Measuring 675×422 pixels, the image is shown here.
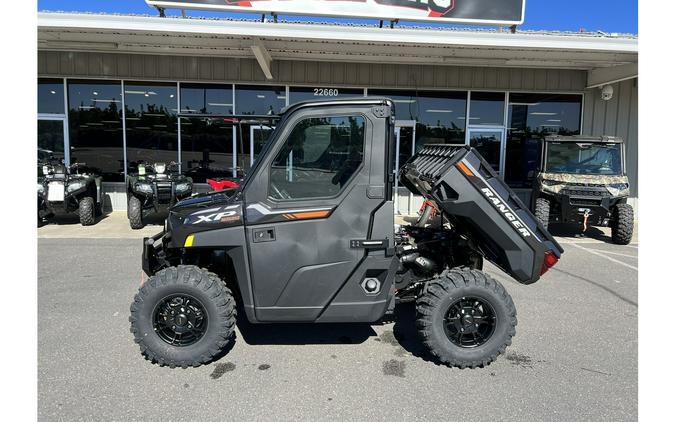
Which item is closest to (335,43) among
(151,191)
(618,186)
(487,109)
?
(487,109)

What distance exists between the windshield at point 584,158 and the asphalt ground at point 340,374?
16.3ft

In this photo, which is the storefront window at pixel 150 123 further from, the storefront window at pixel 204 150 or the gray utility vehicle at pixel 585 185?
the gray utility vehicle at pixel 585 185

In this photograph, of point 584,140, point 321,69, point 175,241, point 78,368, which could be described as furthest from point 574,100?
point 78,368

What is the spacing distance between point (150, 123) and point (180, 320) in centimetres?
948

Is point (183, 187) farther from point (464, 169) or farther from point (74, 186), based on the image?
point (464, 169)

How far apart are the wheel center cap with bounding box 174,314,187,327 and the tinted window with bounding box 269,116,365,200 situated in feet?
4.07

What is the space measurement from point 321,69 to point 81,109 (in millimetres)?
6556

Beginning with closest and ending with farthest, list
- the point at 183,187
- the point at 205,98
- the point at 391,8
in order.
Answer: the point at 391,8
the point at 183,187
the point at 205,98

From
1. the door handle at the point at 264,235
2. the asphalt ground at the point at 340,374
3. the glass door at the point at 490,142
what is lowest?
the asphalt ground at the point at 340,374

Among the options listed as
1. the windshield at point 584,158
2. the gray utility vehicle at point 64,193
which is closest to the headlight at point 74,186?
the gray utility vehicle at point 64,193

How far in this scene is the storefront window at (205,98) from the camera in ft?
37.5

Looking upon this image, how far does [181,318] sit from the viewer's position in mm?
3469

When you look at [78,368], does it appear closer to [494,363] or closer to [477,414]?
[477,414]

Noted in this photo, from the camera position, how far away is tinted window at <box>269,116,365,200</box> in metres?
3.37
